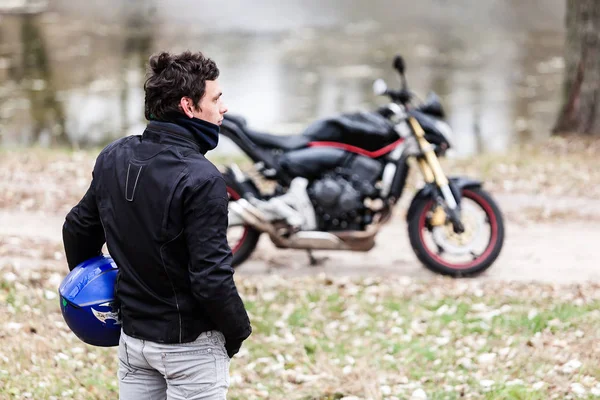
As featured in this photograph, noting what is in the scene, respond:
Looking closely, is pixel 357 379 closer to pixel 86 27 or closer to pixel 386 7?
pixel 86 27

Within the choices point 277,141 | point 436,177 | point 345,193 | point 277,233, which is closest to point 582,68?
point 436,177

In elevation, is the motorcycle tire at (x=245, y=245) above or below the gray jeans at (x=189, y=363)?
below

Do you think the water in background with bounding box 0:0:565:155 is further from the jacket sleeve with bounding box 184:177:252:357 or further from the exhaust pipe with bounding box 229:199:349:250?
the jacket sleeve with bounding box 184:177:252:357

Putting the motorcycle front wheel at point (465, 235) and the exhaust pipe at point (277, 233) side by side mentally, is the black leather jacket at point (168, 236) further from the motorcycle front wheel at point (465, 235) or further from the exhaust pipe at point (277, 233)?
the motorcycle front wheel at point (465, 235)

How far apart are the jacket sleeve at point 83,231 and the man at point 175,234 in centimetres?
11

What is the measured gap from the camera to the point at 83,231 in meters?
3.33

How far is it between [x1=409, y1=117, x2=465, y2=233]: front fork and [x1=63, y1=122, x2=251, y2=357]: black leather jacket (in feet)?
13.1

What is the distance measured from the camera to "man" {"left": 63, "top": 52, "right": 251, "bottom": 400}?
296 centimetres

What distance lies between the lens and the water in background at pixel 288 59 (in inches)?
660

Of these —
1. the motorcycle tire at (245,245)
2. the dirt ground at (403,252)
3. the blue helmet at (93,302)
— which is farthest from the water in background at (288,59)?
the blue helmet at (93,302)

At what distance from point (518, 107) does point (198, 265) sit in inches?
635

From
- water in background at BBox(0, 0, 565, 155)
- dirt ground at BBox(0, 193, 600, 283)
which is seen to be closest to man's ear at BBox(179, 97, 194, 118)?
dirt ground at BBox(0, 193, 600, 283)

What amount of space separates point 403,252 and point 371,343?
2.25 meters

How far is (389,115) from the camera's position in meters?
7.11
